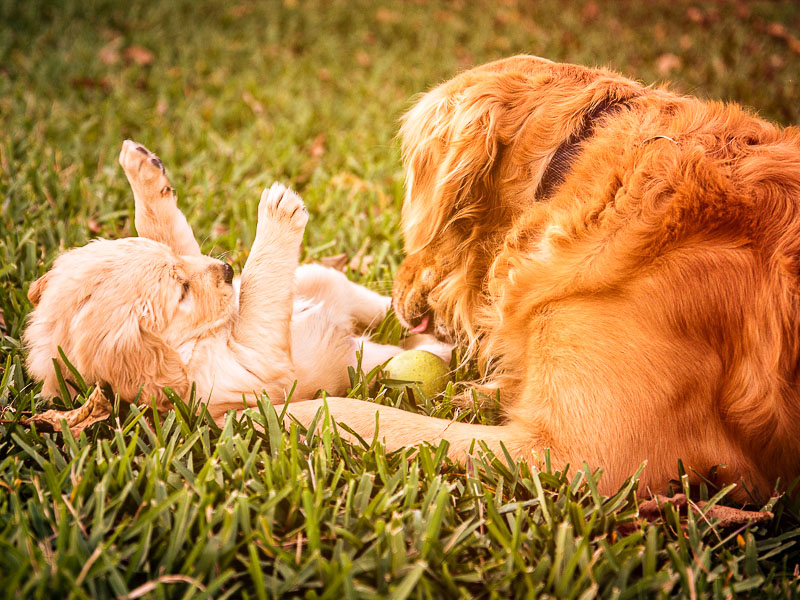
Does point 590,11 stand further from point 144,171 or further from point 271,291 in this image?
point 271,291

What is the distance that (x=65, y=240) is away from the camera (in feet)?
10.0

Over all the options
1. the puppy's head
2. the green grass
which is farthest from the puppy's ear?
the green grass

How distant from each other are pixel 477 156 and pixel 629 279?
659 millimetres

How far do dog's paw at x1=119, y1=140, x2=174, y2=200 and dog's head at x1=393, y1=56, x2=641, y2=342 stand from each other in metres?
0.97

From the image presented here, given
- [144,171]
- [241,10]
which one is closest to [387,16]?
[241,10]

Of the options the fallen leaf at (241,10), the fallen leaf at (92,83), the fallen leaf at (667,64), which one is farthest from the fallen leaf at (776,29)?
the fallen leaf at (92,83)

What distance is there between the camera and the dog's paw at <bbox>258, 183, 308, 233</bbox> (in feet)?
7.68

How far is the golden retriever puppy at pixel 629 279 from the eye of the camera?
1.81 m

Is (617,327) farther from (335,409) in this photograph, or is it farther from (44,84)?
(44,84)

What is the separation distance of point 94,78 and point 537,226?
4.48 m

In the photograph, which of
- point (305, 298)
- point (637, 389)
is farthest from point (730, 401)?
point (305, 298)

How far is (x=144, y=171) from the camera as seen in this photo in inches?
98.7

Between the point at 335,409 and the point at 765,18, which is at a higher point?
the point at 765,18

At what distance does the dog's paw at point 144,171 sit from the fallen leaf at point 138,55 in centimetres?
365
